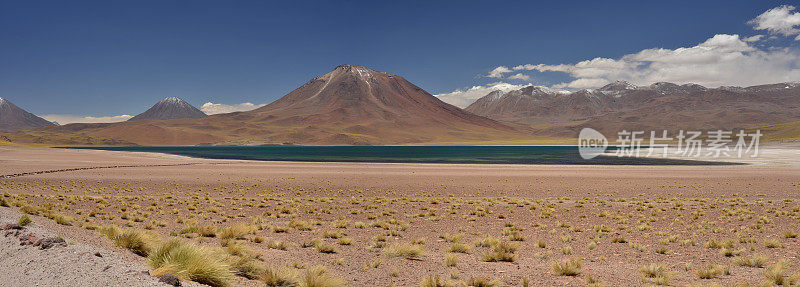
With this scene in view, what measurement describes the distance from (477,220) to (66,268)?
12.4 metres

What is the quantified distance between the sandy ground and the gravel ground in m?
1.24

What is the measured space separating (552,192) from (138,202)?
22.1m

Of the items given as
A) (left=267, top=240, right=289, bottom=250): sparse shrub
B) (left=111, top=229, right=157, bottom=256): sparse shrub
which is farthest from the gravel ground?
(left=267, top=240, right=289, bottom=250): sparse shrub

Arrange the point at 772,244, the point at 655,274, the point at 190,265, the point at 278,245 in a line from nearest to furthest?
the point at 190,265, the point at 655,274, the point at 278,245, the point at 772,244

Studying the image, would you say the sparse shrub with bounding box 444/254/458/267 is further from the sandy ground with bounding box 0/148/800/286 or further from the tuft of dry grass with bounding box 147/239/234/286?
the tuft of dry grass with bounding box 147/239/234/286

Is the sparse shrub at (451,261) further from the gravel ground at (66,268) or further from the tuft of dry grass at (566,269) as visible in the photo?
the gravel ground at (66,268)

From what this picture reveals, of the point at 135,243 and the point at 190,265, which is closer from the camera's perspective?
the point at 190,265

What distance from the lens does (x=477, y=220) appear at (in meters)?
15.3

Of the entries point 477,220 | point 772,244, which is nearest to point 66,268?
point 477,220

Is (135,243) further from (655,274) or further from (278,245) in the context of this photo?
(655,274)

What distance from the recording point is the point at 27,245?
7.02 metres

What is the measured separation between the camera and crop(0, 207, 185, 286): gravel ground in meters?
5.58

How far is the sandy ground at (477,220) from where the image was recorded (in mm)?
9031

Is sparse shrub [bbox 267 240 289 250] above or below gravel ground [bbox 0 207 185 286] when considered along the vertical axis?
below
